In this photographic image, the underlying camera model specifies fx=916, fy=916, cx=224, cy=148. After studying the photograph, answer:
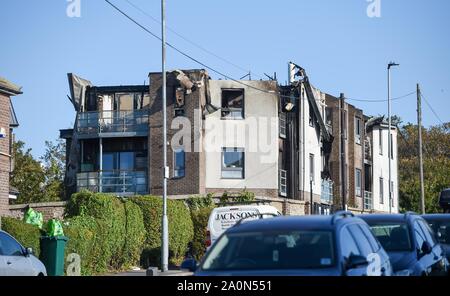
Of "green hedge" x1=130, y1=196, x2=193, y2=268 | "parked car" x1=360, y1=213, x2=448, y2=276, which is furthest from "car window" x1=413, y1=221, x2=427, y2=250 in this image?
"green hedge" x1=130, y1=196, x2=193, y2=268

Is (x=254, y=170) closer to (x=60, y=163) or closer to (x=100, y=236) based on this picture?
(x=60, y=163)

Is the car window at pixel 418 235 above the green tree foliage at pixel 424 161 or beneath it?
beneath

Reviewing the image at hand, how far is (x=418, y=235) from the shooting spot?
1450cm

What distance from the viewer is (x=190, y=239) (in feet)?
112

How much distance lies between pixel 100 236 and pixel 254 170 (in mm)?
23857

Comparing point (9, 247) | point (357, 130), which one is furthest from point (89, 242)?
point (357, 130)

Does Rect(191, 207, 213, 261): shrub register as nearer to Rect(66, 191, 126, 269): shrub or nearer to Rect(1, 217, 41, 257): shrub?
Rect(66, 191, 126, 269): shrub

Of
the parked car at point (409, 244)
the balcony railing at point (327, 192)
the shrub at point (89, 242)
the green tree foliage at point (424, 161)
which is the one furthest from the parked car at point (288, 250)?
the green tree foliage at point (424, 161)

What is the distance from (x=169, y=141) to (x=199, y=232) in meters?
14.5

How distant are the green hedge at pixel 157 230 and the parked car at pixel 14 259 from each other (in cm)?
1372

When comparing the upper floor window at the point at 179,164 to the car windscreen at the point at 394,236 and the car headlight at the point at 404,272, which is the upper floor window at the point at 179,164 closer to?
the car windscreen at the point at 394,236

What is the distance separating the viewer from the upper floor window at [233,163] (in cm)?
4953

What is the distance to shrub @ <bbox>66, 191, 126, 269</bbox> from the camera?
27156 millimetres
